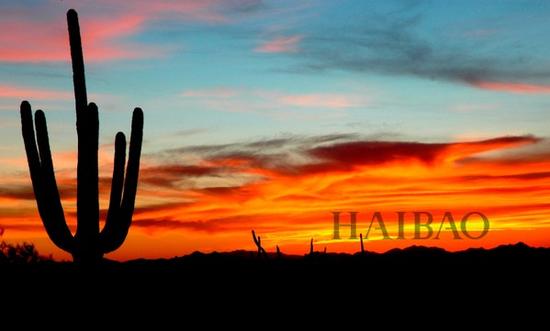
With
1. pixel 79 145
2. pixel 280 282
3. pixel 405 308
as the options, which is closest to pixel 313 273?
pixel 280 282

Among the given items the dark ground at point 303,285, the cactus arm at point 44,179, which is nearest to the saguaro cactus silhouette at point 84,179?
the cactus arm at point 44,179

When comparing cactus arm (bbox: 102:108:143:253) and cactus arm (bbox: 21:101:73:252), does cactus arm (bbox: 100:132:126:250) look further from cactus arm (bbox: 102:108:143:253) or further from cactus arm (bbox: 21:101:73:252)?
cactus arm (bbox: 21:101:73:252)

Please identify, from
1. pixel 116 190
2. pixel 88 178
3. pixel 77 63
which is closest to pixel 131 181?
pixel 116 190

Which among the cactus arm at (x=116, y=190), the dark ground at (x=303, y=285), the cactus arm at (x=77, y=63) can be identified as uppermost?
the cactus arm at (x=77, y=63)

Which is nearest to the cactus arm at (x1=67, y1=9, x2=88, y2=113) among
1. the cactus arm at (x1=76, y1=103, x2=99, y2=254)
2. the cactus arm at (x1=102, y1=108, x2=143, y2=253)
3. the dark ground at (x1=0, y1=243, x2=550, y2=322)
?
the cactus arm at (x1=76, y1=103, x2=99, y2=254)

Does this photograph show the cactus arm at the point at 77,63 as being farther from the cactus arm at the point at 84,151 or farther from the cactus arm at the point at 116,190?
the cactus arm at the point at 116,190

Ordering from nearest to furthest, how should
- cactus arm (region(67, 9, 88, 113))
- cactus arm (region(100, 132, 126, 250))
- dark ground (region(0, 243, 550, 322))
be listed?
cactus arm (region(67, 9, 88, 113)) → cactus arm (region(100, 132, 126, 250)) → dark ground (region(0, 243, 550, 322))

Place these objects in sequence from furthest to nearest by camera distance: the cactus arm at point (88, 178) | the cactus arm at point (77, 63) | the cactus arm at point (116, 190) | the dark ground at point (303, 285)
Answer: the dark ground at point (303, 285), the cactus arm at point (116, 190), the cactus arm at point (77, 63), the cactus arm at point (88, 178)

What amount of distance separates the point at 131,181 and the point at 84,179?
37.5 inches

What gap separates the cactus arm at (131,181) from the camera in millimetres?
19219

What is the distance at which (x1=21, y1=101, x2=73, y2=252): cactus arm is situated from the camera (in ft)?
62.6

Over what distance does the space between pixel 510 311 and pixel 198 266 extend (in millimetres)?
10306

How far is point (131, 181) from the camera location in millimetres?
19297

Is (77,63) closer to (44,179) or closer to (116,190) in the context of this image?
(44,179)
